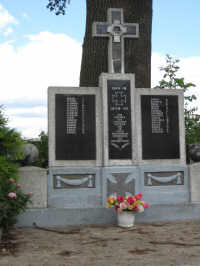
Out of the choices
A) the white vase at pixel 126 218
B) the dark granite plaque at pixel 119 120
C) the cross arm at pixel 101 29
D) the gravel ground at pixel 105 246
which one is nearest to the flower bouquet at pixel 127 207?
the white vase at pixel 126 218

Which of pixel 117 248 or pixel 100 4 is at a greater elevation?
pixel 100 4

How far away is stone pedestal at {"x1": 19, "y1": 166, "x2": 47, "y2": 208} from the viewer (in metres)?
6.58

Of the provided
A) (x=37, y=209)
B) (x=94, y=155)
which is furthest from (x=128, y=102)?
(x=37, y=209)

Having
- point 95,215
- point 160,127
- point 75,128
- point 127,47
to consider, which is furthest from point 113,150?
point 127,47

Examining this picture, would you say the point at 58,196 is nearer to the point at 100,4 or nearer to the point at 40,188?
the point at 40,188

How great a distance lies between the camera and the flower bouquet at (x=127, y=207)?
6285mm

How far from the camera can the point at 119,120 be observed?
6.96 m

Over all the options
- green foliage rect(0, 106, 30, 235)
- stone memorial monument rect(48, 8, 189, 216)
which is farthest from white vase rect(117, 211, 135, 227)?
green foliage rect(0, 106, 30, 235)

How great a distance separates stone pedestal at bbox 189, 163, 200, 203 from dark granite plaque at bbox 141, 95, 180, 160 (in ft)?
1.36

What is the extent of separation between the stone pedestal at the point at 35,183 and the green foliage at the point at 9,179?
0.32 meters

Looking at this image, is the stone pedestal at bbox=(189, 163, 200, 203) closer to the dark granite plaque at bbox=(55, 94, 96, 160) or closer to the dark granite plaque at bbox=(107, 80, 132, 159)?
the dark granite plaque at bbox=(107, 80, 132, 159)

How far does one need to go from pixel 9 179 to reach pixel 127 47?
5.03 metres

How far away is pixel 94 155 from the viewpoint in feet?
22.6

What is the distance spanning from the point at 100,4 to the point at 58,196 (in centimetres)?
541
